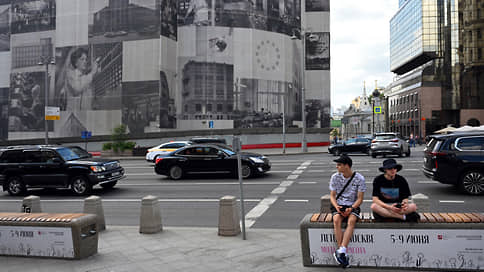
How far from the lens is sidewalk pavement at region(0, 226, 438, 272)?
228 inches

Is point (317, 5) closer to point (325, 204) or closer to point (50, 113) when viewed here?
point (50, 113)

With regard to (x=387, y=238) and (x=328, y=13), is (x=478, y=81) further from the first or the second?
(x=387, y=238)

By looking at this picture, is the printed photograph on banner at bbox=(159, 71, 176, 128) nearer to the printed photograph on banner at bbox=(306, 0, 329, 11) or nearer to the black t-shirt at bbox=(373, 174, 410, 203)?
the printed photograph on banner at bbox=(306, 0, 329, 11)

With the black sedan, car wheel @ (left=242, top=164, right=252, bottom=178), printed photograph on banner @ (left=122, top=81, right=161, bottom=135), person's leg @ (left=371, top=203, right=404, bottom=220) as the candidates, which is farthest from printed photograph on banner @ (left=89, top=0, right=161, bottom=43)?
person's leg @ (left=371, top=203, right=404, bottom=220)

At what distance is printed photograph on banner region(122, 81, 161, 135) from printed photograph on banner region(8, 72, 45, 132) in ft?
43.2

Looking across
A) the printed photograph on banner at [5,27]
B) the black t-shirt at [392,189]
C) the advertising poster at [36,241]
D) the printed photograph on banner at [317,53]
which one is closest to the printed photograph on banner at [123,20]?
the printed photograph on banner at [5,27]

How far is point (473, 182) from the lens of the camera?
36.9ft

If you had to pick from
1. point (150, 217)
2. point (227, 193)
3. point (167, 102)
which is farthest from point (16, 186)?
point (167, 102)

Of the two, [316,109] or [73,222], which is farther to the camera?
[316,109]

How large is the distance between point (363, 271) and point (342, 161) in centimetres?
155

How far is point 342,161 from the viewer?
229 inches

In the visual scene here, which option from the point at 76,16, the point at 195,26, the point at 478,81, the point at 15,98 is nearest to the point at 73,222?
the point at 195,26

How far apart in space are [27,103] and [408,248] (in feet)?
184

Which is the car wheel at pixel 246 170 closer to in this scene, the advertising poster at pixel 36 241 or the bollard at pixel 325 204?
the bollard at pixel 325 204
